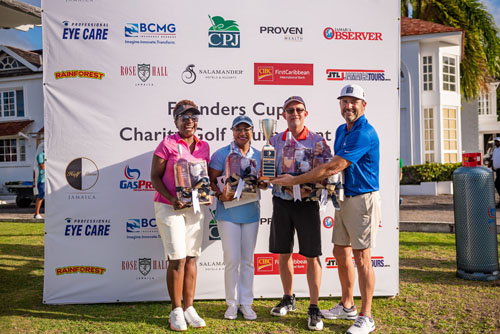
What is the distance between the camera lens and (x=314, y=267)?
4.09 meters

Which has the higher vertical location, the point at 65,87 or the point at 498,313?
→ the point at 65,87

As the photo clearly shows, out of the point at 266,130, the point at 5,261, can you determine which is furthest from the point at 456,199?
the point at 5,261

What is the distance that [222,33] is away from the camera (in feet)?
15.7

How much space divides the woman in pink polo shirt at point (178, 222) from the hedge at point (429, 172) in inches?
552

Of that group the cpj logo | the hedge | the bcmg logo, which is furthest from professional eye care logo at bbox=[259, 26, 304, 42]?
the hedge

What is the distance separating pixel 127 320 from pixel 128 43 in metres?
2.99

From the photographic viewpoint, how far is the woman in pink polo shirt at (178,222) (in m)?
3.98

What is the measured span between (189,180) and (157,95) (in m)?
1.42

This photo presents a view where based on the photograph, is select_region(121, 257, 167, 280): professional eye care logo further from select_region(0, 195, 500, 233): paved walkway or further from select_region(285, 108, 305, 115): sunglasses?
select_region(0, 195, 500, 233): paved walkway

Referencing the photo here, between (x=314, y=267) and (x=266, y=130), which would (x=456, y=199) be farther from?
(x=266, y=130)

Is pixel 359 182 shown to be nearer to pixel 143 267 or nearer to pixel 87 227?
pixel 143 267

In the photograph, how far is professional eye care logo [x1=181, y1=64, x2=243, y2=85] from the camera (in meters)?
4.81

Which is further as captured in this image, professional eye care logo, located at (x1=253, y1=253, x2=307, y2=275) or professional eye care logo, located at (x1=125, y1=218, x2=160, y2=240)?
professional eye care logo, located at (x1=253, y1=253, x2=307, y2=275)

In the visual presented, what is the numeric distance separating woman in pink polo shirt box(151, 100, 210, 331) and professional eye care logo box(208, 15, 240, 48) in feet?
3.54
